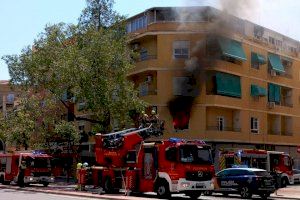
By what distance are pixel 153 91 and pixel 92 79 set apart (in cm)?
842

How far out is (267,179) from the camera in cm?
2594

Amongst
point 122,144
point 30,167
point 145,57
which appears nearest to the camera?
point 122,144

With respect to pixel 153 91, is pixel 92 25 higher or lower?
higher

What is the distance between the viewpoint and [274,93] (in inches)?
2052

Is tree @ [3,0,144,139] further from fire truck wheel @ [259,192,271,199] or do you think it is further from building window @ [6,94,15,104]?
building window @ [6,94,15,104]

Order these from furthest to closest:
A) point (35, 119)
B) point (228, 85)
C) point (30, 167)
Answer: point (228, 85)
point (35, 119)
point (30, 167)

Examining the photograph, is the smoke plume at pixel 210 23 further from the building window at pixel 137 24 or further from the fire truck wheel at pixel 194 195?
the building window at pixel 137 24

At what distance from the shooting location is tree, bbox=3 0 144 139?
3738 centimetres

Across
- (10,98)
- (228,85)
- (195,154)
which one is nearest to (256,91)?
(228,85)

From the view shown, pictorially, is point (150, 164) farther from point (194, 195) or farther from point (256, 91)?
point (256, 91)

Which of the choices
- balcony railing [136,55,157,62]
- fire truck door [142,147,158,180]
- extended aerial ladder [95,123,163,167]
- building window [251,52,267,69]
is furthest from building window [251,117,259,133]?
fire truck door [142,147,158,180]

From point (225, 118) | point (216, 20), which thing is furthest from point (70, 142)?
point (216, 20)

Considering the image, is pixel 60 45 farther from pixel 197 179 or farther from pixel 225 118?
pixel 197 179

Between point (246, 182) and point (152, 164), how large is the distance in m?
5.31
